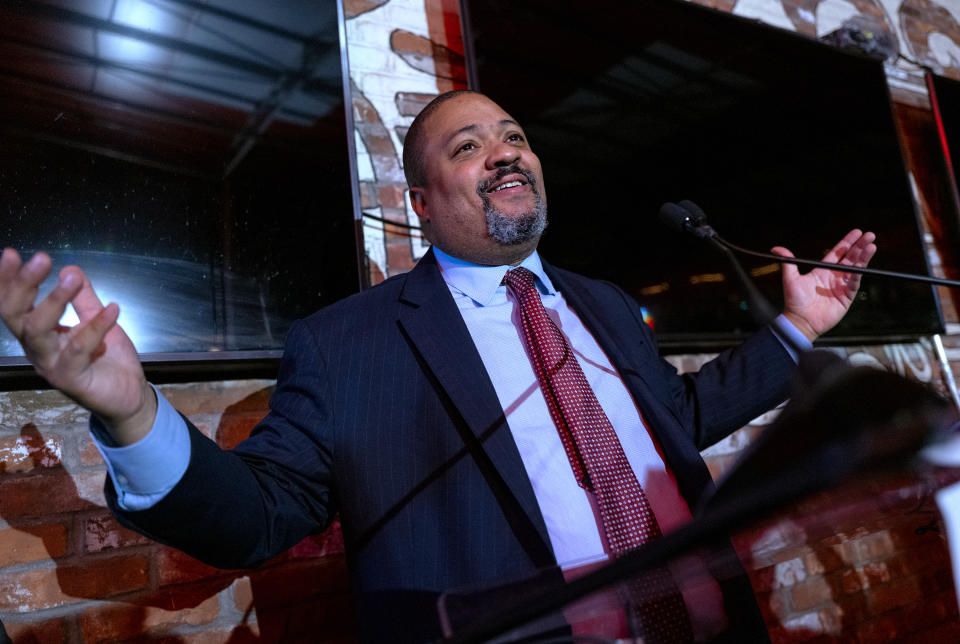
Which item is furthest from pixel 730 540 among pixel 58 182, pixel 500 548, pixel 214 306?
pixel 58 182

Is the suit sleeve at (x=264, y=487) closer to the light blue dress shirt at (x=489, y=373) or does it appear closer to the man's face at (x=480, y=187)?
the light blue dress shirt at (x=489, y=373)

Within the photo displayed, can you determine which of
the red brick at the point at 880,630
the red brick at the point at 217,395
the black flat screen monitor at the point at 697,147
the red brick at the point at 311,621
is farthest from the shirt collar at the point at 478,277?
the red brick at the point at 880,630

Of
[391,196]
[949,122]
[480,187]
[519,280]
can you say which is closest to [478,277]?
[519,280]

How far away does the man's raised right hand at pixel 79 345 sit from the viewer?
0.62m

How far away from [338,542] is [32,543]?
0.58m

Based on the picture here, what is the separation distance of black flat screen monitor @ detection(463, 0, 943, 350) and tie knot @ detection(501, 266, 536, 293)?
0.44 metres

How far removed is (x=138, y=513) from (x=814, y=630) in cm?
204

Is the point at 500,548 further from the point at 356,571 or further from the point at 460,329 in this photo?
the point at 460,329

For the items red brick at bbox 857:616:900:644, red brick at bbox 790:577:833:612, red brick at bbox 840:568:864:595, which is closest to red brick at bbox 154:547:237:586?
red brick at bbox 790:577:833:612

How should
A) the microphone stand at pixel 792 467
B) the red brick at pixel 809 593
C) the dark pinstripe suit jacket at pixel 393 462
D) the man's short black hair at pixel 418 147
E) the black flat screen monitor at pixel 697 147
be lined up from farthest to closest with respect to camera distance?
the red brick at pixel 809 593 < the black flat screen monitor at pixel 697 147 < the man's short black hair at pixel 418 147 < the dark pinstripe suit jacket at pixel 393 462 < the microphone stand at pixel 792 467

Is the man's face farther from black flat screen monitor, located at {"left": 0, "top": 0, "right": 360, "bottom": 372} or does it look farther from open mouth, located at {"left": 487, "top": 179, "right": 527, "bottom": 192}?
black flat screen monitor, located at {"left": 0, "top": 0, "right": 360, "bottom": 372}

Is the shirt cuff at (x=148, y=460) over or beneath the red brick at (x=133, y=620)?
over

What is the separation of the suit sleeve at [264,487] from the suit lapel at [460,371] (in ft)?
0.65

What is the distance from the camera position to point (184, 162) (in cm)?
142
